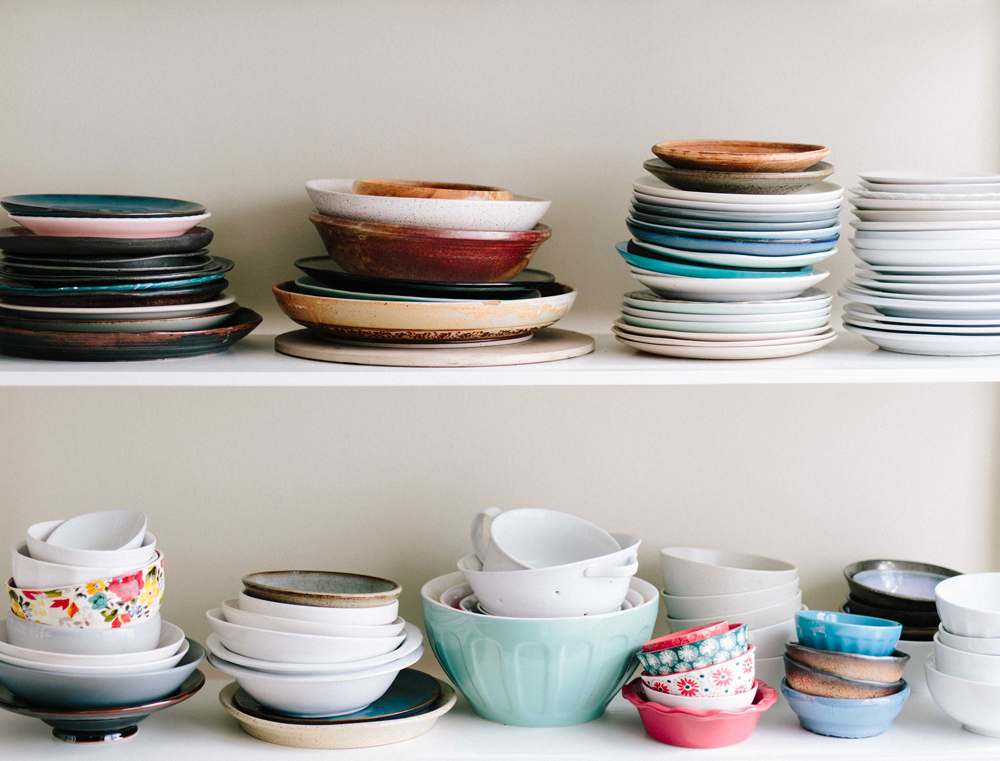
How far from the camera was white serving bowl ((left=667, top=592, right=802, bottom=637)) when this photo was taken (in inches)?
52.6

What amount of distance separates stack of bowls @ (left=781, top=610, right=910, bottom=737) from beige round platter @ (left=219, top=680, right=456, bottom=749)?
453mm

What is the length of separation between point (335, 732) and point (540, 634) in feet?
0.85

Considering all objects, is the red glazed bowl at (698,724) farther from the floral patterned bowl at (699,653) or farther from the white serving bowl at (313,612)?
the white serving bowl at (313,612)

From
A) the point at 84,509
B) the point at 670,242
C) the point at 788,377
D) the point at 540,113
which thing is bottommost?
the point at 84,509

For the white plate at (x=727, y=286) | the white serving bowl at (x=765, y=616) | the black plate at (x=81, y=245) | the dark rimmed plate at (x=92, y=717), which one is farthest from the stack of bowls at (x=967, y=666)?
the black plate at (x=81, y=245)

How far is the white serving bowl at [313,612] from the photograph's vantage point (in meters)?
1.20

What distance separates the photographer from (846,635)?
4.07ft

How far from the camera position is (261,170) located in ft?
4.53

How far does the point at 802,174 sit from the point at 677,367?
10.6 inches

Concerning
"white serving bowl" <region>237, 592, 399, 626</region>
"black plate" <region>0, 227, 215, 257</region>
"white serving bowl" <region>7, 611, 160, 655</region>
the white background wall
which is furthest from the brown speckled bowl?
"black plate" <region>0, 227, 215, 257</region>

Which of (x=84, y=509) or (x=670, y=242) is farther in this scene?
(x=84, y=509)

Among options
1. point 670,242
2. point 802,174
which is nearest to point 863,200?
point 802,174

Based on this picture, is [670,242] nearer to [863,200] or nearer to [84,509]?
[863,200]

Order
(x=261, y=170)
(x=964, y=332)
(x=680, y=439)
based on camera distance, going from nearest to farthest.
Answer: (x=964, y=332)
(x=261, y=170)
(x=680, y=439)
